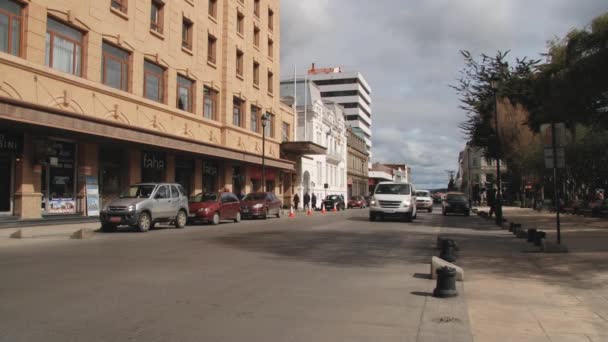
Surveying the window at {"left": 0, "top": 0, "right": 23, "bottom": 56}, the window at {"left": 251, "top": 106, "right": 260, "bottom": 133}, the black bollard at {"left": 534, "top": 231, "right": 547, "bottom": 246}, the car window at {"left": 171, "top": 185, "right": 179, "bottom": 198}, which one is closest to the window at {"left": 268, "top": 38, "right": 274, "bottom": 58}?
the window at {"left": 251, "top": 106, "right": 260, "bottom": 133}

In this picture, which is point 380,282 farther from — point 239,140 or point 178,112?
point 239,140

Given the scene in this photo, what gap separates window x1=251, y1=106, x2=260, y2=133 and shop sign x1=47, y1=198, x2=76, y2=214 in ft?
64.2

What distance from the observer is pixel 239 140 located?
36438mm

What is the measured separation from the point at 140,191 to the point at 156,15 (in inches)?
506

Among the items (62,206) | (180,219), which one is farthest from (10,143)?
(180,219)

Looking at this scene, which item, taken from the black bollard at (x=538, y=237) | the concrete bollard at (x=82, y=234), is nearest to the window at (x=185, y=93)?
the concrete bollard at (x=82, y=234)

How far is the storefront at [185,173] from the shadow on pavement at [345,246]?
14.2 m

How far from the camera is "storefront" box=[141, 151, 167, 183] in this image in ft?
86.3

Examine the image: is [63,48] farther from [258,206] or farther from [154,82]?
[258,206]

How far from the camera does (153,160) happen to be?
26938 millimetres

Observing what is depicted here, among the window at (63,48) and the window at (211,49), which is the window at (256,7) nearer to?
the window at (211,49)

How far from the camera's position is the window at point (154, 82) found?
26.8 meters

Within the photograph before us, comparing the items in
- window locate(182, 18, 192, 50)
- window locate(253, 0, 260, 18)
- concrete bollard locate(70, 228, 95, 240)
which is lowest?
concrete bollard locate(70, 228, 95, 240)

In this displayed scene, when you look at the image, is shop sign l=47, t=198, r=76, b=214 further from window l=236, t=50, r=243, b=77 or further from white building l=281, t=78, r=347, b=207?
white building l=281, t=78, r=347, b=207
